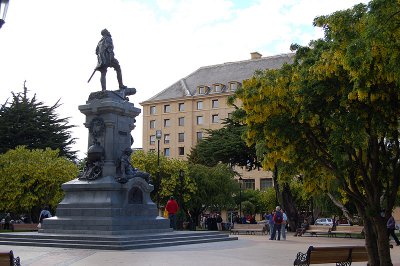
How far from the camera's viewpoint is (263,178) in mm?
86562

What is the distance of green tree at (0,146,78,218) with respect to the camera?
38188 millimetres

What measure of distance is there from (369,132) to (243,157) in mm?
27921

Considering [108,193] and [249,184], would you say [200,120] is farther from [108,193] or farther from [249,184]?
[108,193]

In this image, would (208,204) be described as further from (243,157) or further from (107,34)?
(107,34)

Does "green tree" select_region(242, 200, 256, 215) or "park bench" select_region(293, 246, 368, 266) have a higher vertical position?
"green tree" select_region(242, 200, 256, 215)

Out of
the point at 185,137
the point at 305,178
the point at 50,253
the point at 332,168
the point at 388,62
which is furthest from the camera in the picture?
the point at 185,137

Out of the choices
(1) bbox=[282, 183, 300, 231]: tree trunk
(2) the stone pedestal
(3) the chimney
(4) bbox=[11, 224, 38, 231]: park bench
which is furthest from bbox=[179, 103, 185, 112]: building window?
(2) the stone pedestal

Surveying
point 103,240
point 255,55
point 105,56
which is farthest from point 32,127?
point 255,55

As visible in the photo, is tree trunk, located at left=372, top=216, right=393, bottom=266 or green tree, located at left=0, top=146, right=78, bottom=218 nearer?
tree trunk, located at left=372, top=216, right=393, bottom=266

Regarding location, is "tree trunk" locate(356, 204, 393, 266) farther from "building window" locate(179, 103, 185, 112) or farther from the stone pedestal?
"building window" locate(179, 103, 185, 112)

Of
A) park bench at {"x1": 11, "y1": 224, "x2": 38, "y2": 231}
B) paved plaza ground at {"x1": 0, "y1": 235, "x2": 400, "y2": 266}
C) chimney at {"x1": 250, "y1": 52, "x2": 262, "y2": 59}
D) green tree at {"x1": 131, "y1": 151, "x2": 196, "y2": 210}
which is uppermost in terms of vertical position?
chimney at {"x1": 250, "y1": 52, "x2": 262, "y2": 59}

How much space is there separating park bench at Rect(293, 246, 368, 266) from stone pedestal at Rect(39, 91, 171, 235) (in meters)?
10.6

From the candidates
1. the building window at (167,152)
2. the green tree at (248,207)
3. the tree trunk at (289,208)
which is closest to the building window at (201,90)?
the building window at (167,152)

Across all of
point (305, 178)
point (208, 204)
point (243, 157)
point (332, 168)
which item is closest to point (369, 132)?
point (332, 168)
